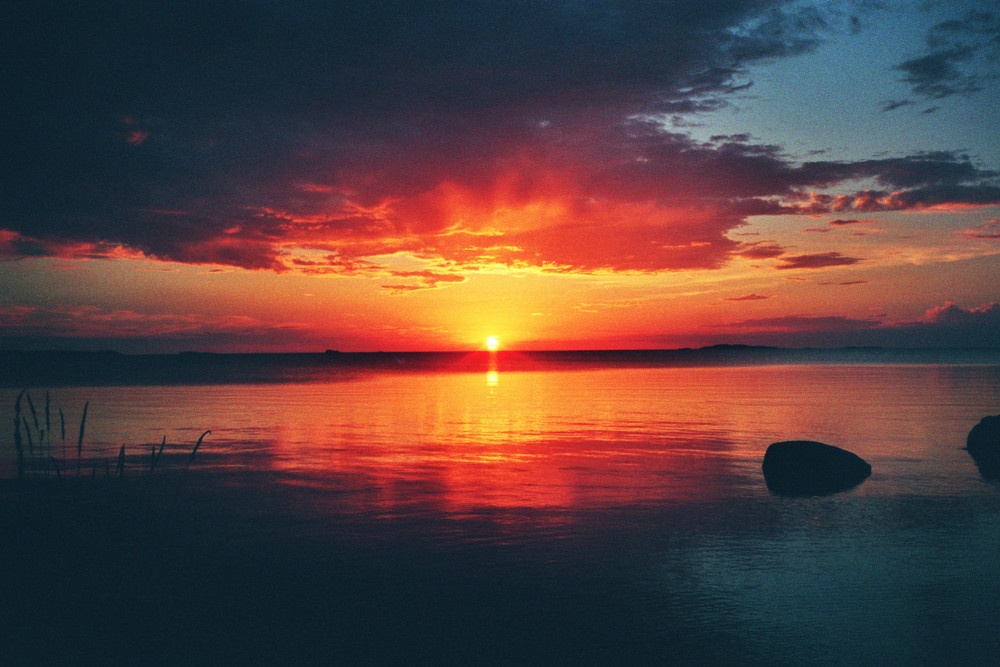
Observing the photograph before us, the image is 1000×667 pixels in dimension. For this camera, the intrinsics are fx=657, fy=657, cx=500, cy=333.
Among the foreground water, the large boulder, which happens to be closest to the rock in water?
the foreground water

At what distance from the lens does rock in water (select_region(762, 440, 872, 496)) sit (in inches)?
644

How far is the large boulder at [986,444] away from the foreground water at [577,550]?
19.5 inches

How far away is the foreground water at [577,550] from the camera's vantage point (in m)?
8.12

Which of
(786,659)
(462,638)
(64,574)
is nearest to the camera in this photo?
(786,659)

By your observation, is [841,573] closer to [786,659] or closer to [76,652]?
[786,659]

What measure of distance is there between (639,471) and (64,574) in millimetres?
13236

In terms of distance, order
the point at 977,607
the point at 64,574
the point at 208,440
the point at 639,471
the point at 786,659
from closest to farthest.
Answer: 1. the point at 786,659
2. the point at 977,607
3. the point at 64,574
4. the point at 639,471
5. the point at 208,440

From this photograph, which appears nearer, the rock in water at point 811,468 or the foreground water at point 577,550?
the foreground water at point 577,550

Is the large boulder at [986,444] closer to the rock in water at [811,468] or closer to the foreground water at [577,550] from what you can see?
the foreground water at [577,550]

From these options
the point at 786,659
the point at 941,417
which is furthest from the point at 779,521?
the point at 941,417

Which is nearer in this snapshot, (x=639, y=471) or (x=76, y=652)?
(x=76, y=652)

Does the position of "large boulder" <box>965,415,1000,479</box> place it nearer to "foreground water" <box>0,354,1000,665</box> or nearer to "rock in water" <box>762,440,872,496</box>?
"foreground water" <box>0,354,1000,665</box>

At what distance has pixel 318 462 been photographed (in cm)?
1961

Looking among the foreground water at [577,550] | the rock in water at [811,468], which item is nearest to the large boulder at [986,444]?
the foreground water at [577,550]
